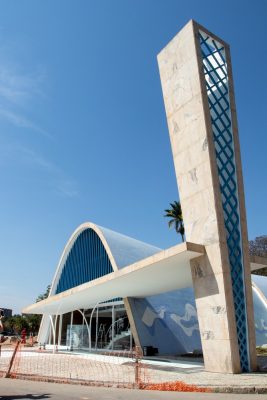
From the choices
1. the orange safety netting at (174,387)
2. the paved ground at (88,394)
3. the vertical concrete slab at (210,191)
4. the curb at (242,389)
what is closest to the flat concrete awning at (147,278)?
the vertical concrete slab at (210,191)

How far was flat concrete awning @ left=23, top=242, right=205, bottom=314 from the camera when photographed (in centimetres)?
1403

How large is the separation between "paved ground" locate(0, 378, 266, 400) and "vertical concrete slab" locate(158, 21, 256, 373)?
456 centimetres

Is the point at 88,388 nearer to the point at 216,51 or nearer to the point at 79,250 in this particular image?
the point at 216,51

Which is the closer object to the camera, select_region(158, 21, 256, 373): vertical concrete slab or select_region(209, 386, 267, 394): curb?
select_region(209, 386, 267, 394): curb

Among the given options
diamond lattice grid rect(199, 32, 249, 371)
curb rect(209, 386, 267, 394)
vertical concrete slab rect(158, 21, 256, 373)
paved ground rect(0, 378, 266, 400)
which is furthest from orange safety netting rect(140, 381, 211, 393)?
diamond lattice grid rect(199, 32, 249, 371)

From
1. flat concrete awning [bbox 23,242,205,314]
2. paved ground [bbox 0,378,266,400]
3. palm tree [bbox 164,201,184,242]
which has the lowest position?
paved ground [bbox 0,378,266,400]

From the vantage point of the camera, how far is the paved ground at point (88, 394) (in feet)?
25.9

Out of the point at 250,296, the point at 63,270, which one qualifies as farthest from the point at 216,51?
the point at 63,270

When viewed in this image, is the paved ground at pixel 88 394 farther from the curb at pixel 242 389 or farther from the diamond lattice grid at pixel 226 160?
the diamond lattice grid at pixel 226 160

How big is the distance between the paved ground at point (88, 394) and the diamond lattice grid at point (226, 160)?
5.14 metres

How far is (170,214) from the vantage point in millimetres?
50250

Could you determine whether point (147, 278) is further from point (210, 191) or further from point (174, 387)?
point (174, 387)

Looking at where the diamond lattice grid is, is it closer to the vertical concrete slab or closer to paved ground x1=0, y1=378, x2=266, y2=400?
the vertical concrete slab

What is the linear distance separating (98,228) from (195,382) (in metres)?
23.0
